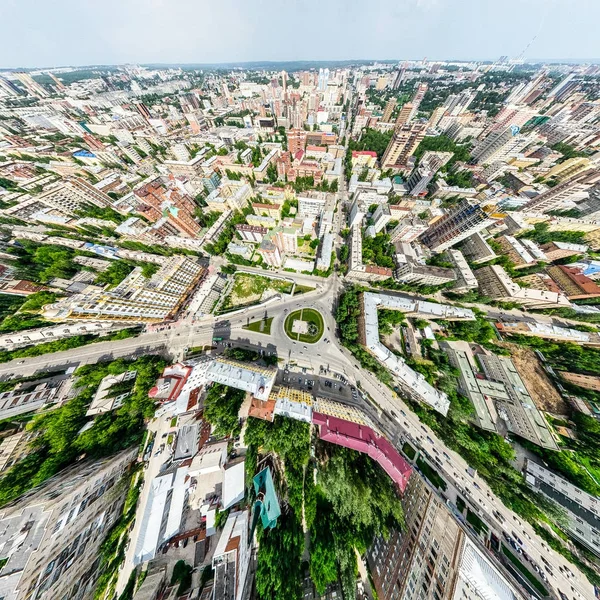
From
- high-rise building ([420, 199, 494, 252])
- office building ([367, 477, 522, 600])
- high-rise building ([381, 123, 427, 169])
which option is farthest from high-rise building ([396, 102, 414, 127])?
office building ([367, 477, 522, 600])

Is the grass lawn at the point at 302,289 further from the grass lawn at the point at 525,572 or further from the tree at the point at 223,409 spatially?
the grass lawn at the point at 525,572

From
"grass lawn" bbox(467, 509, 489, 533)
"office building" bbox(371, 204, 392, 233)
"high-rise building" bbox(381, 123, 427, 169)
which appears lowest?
"grass lawn" bbox(467, 509, 489, 533)

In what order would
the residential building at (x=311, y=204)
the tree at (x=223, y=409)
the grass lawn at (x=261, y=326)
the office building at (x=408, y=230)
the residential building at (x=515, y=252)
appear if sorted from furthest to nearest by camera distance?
the residential building at (x=311, y=204), the office building at (x=408, y=230), the residential building at (x=515, y=252), the grass lawn at (x=261, y=326), the tree at (x=223, y=409)

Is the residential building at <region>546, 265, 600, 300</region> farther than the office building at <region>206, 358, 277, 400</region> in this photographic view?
Yes

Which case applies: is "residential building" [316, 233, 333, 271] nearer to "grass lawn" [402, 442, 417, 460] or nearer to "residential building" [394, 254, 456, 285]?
"residential building" [394, 254, 456, 285]

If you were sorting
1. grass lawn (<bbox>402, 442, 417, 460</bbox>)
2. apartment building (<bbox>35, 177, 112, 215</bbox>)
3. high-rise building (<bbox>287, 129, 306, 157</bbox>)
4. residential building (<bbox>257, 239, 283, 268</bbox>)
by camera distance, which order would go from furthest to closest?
high-rise building (<bbox>287, 129, 306, 157</bbox>) < apartment building (<bbox>35, 177, 112, 215</bbox>) < residential building (<bbox>257, 239, 283, 268</bbox>) < grass lawn (<bbox>402, 442, 417, 460</bbox>)

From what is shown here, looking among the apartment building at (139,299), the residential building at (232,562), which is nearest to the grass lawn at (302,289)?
the apartment building at (139,299)

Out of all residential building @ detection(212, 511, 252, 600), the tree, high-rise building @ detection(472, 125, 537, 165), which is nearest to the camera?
residential building @ detection(212, 511, 252, 600)
